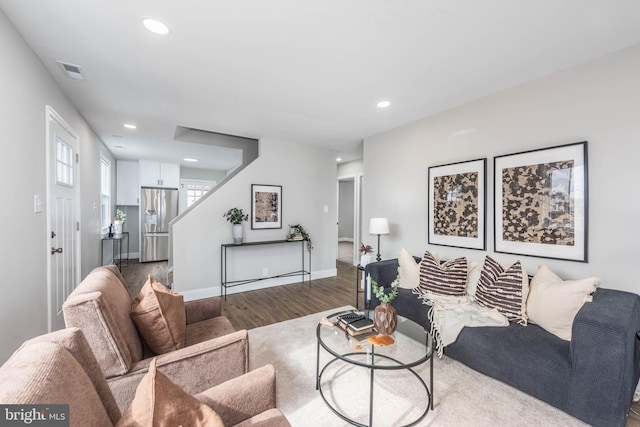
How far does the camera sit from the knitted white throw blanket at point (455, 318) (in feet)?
7.08

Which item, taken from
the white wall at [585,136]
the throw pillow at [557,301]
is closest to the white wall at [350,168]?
the white wall at [585,136]

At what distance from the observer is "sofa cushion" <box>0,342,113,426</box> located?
608 millimetres

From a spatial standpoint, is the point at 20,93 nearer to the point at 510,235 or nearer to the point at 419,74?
the point at 419,74

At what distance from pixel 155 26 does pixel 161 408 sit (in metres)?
2.12

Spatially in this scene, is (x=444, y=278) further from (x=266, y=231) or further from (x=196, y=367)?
(x=266, y=231)

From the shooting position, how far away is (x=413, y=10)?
1.62m

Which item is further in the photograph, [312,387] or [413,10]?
[312,387]

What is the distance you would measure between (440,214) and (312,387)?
231 cm

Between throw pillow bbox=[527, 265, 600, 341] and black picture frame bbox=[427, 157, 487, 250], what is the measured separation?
2.53 feet

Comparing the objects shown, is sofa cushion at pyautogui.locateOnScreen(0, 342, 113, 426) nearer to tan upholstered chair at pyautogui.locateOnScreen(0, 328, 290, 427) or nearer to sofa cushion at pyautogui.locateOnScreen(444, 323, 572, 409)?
tan upholstered chair at pyautogui.locateOnScreen(0, 328, 290, 427)

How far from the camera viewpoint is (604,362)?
5.14 ft

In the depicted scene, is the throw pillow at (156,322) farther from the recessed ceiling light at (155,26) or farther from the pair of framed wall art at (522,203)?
the pair of framed wall art at (522,203)

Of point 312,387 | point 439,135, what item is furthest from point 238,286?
point 439,135

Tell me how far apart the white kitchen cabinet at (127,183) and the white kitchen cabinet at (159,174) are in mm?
242
